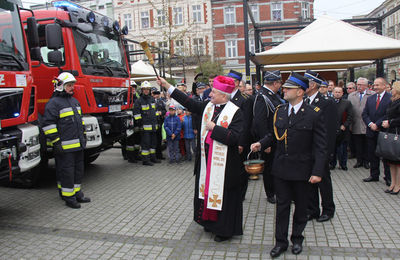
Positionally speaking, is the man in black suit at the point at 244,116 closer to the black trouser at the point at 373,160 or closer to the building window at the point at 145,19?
the black trouser at the point at 373,160

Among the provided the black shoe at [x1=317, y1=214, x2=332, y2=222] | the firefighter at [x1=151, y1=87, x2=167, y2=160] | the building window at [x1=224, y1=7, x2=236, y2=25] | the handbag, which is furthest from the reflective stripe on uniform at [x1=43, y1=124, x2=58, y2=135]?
the building window at [x1=224, y1=7, x2=236, y2=25]

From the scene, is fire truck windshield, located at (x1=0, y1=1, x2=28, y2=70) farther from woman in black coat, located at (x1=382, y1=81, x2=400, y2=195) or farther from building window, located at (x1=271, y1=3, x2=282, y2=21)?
building window, located at (x1=271, y1=3, x2=282, y2=21)

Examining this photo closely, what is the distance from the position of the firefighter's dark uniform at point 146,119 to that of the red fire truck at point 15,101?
3425 mm

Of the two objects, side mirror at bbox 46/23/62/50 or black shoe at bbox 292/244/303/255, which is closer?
black shoe at bbox 292/244/303/255

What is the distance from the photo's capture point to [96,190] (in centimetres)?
704

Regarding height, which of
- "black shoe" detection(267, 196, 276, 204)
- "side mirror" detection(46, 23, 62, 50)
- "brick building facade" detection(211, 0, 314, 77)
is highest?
"brick building facade" detection(211, 0, 314, 77)

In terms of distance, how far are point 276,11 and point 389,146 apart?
3987 centimetres

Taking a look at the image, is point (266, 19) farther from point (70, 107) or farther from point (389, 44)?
point (70, 107)

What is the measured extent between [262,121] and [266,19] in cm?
4040

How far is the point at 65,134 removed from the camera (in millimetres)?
5742

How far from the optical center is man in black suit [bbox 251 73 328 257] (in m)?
3.83

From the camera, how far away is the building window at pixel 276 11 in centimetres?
4262

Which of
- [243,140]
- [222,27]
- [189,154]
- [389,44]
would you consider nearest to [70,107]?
[243,140]

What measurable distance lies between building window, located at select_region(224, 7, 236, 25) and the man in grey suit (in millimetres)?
36598
